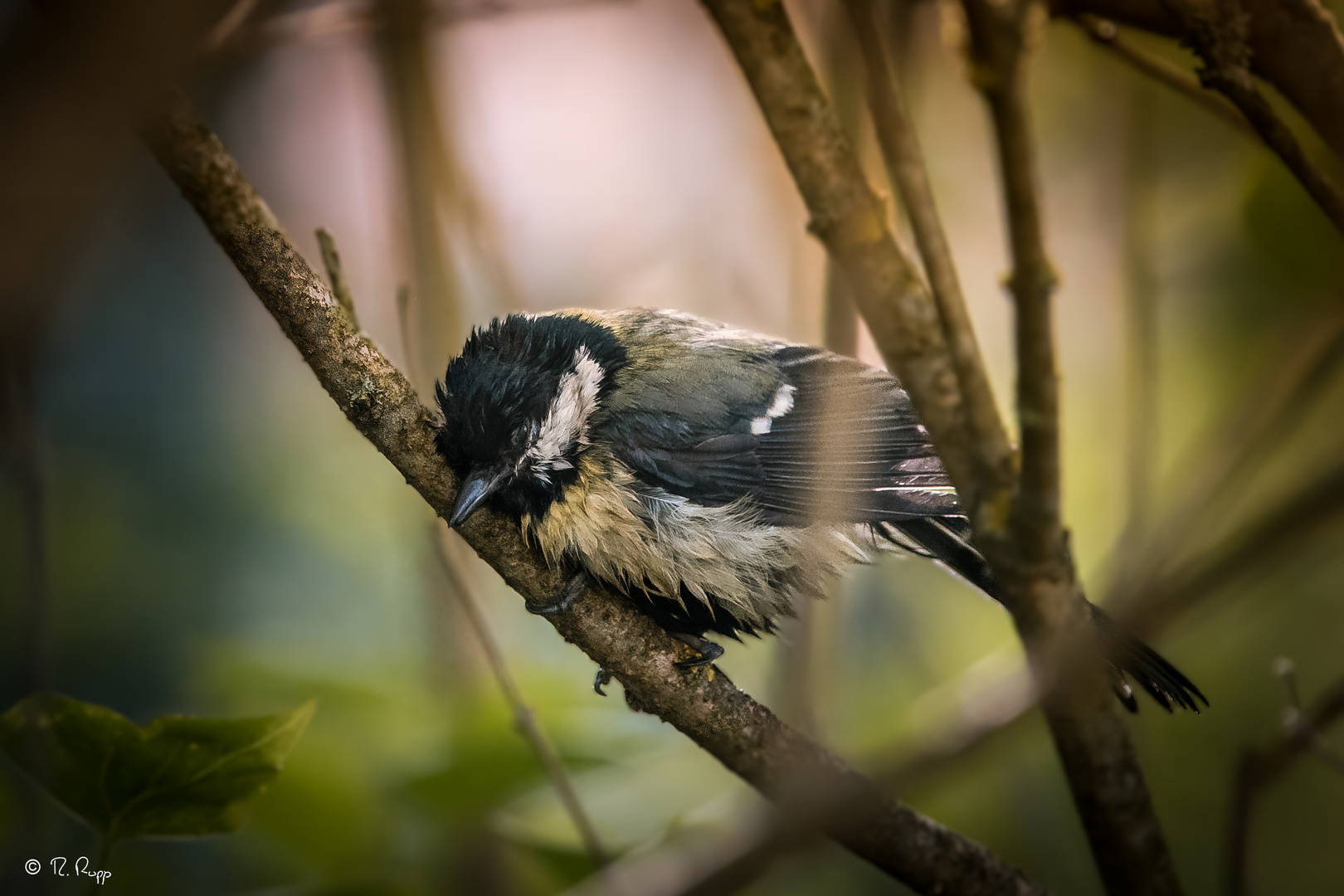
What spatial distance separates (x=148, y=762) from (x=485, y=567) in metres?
0.94

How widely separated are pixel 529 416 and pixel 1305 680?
1.76 metres

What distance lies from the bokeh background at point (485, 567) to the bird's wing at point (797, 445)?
13 cm

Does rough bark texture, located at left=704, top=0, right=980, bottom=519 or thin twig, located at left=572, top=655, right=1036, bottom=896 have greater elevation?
rough bark texture, located at left=704, top=0, right=980, bottom=519

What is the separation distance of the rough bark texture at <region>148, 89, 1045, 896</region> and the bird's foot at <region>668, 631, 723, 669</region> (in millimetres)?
12

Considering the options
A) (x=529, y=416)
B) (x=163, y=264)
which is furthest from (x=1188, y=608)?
(x=163, y=264)

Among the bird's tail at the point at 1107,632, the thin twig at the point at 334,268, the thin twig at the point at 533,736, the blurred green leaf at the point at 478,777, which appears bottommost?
the blurred green leaf at the point at 478,777

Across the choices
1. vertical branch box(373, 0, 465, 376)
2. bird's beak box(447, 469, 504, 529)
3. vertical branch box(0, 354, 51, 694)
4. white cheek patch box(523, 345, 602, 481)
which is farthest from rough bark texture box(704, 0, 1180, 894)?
vertical branch box(373, 0, 465, 376)

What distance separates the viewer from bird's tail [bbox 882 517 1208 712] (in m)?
1.12

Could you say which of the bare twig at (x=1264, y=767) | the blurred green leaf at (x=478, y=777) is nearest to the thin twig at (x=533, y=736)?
the blurred green leaf at (x=478, y=777)

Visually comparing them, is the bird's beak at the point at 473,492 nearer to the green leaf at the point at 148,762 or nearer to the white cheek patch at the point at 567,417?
the white cheek patch at the point at 567,417

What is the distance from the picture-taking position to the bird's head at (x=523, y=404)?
1248 mm

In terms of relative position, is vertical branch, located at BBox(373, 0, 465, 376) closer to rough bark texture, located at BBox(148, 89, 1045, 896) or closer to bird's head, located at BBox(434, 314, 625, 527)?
bird's head, located at BBox(434, 314, 625, 527)

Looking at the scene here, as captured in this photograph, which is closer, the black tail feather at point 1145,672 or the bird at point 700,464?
the black tail feather at point 1145,672

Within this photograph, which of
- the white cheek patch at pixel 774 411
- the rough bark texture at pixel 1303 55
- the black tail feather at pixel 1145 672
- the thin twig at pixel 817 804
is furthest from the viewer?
the white cheek patch at pixel 774 411
